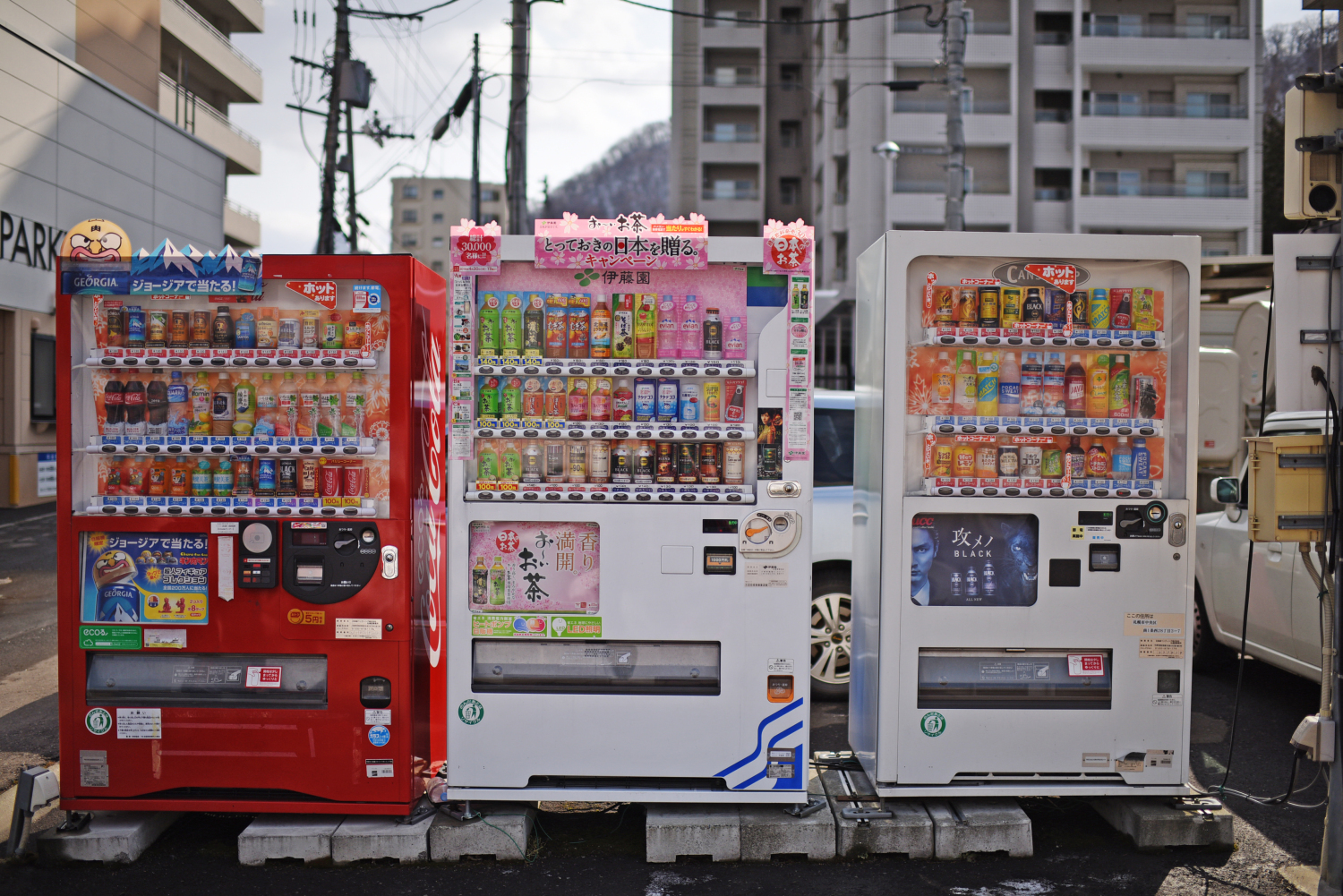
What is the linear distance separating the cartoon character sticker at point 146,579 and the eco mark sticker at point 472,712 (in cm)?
117

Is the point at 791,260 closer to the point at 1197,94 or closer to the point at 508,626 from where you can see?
the point at 508,626

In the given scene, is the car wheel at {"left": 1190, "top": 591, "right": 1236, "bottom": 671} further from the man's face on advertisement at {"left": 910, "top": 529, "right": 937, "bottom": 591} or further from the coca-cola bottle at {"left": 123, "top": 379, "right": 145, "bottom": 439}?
the coca-cola bottle at {"left": 123, "top": 379, "right": 145, "bottom": 439}

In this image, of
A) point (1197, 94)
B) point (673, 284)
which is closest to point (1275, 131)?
point (1197, 94)

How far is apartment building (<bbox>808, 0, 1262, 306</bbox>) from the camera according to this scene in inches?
1113

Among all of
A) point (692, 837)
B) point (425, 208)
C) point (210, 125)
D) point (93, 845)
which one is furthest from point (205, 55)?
point (425, 208)

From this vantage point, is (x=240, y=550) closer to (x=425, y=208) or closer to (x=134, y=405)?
(x=134, y=405)

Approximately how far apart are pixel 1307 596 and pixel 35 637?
889 cm

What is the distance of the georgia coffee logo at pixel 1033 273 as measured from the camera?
4.00 meters

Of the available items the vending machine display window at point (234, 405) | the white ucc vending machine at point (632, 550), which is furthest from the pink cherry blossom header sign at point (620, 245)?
the vending machine display window at point (234, 405)

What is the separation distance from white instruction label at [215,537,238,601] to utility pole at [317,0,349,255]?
13.1 meters

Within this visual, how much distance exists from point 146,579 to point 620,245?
247cm

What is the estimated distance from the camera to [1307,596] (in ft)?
16.3

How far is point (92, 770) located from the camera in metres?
3.75

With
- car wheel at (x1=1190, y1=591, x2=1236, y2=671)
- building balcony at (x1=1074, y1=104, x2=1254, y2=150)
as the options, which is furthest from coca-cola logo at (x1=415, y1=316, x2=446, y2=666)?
building balcony at (x1=1074, y1=104, x2=1254, y2=150)
